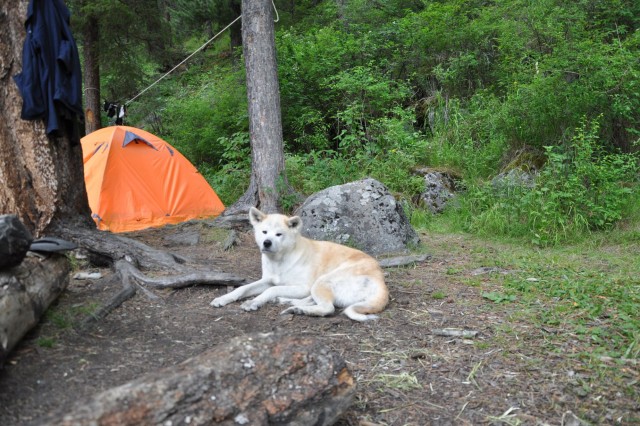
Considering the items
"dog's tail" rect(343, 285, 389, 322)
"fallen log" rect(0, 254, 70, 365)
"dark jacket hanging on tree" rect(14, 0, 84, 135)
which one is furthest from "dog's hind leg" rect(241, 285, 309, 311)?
"dark jacket hanging on tree" rect(14, 0, 84, 135)

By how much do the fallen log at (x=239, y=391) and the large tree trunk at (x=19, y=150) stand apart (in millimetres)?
3916

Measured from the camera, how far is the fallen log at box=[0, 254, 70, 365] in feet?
10.5

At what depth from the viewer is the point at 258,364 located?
289 cm

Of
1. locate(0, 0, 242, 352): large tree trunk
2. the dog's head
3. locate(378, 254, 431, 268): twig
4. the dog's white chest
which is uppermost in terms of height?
locate(0, 0, 242, 352): large tree trunk

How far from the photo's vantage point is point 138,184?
383 inches

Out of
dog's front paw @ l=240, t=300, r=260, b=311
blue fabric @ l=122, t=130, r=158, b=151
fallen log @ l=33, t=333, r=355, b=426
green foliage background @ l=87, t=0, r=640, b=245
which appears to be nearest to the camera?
fallen log @ l=33, t=333, r=355, b=426

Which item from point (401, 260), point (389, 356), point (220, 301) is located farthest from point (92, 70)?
point (389, 356)

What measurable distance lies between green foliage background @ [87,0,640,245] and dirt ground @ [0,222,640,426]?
385cm

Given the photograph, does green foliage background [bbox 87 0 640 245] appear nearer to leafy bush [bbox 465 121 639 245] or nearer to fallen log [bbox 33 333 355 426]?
leafy bush [bbox 465 121 639 245]

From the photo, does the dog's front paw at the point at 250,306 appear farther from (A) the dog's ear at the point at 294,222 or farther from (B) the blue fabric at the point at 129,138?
(B) the blue fabric at the point at 129,138

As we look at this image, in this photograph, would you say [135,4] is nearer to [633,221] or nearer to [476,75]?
[476,75]

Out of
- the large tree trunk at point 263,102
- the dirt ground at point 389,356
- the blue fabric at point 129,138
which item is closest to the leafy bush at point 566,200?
the dirt ground at point 389,356

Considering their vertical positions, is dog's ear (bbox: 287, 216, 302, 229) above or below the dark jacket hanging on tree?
below

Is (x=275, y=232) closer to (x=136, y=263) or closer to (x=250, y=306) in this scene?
(x=250, y=306)
